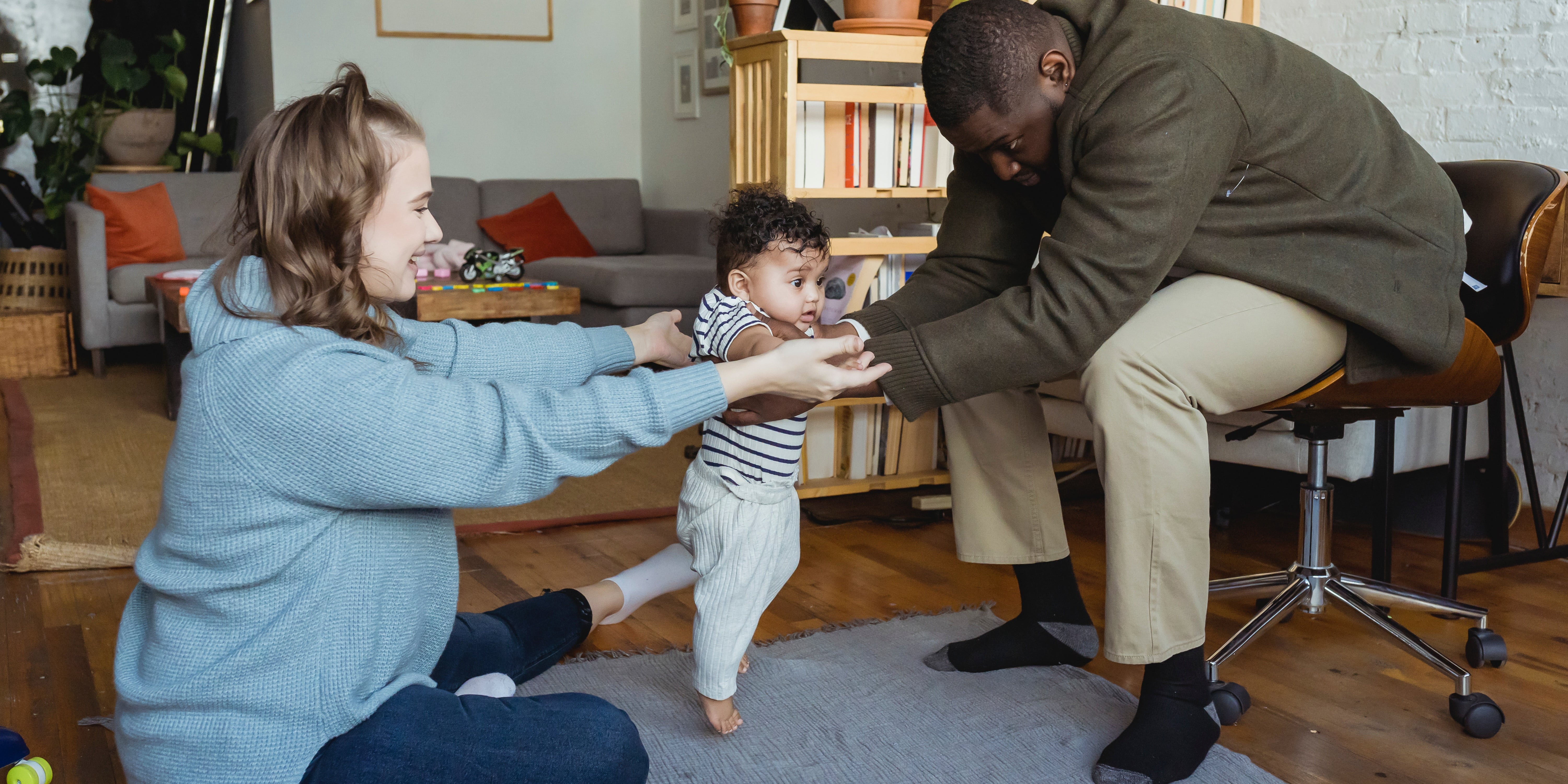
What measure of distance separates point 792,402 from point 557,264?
412 centimetres

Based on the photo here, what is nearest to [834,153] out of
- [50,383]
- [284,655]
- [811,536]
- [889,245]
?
[889,245]

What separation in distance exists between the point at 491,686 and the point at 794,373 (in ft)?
2.00

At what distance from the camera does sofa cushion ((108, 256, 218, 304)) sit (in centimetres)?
512

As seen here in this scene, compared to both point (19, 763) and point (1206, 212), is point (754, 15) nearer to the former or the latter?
point (1206, 212)

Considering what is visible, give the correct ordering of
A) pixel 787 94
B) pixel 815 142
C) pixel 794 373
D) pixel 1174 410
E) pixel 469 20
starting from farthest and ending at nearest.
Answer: pixel 469 20, pixel 815 142, pixel 787 94, pixel 1174 410, pixel 794 373

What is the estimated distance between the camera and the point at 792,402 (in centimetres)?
158

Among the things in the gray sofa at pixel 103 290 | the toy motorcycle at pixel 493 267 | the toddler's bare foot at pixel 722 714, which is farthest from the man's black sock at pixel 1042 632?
the gray sofa at pixel 103 290

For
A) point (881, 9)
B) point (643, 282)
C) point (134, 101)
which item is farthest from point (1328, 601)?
point (134, 101)

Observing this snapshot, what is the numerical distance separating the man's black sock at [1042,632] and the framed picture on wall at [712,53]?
405cm

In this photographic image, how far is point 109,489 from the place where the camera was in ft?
10.3

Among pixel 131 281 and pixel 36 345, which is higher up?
pixel 131 281

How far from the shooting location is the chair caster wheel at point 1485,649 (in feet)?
6.40

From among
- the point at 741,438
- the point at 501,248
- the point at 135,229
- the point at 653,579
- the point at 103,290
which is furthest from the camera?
the point at 501,248

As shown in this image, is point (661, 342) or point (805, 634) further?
point (805, 634)
